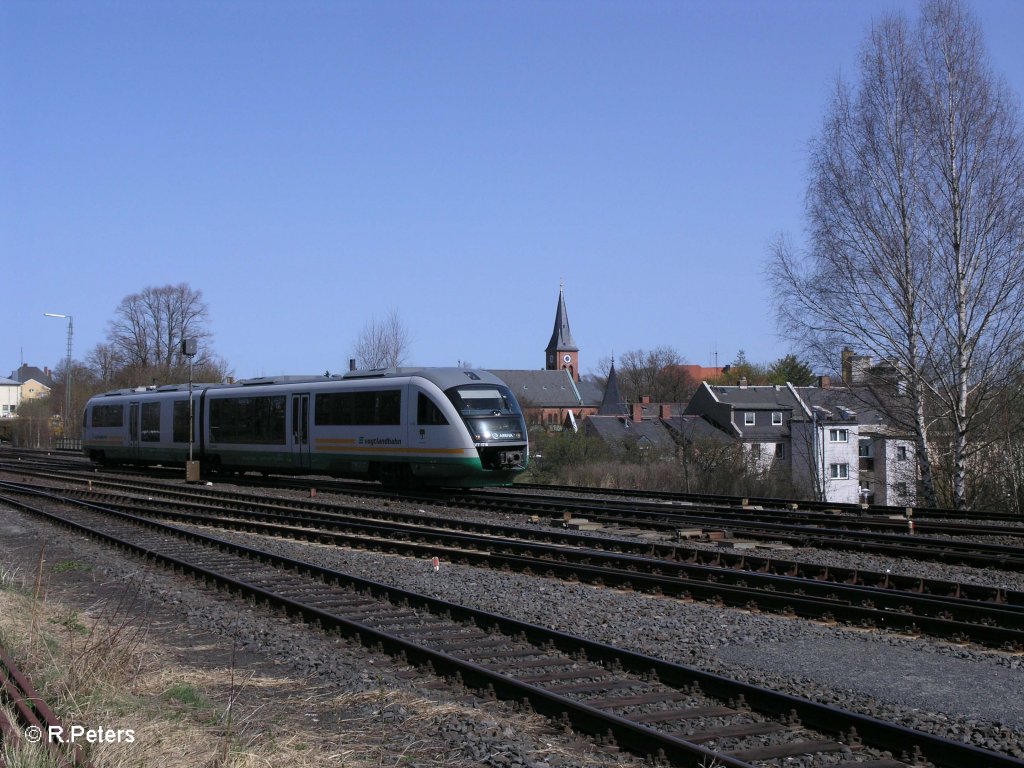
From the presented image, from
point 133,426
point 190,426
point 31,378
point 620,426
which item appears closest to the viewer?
point 190,426

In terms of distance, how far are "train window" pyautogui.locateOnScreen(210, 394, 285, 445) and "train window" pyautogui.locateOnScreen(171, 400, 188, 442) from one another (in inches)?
73.6

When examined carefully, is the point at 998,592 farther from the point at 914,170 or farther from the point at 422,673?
the point at 914,170

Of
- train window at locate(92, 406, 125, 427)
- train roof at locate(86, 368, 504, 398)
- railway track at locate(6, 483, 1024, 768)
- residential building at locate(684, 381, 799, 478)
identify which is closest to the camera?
railway track at locate(6, 483, 1024, 768)

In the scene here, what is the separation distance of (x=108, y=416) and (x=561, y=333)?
382ft

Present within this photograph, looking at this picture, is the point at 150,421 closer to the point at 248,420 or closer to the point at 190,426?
the point at 190,426

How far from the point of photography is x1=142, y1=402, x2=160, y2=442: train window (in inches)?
1363

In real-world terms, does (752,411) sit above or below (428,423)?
above

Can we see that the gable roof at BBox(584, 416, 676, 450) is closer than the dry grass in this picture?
No

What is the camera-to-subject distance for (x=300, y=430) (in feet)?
87.7

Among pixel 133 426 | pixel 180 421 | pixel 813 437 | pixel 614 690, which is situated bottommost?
pixel 614 690

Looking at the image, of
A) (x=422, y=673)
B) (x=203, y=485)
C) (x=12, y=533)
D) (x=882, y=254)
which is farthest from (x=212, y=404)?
(x=422, y=673)

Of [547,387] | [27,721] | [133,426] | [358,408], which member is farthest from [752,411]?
[27,721]

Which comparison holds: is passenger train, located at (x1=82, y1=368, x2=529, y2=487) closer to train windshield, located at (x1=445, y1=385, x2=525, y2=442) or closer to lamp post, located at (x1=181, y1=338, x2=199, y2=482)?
train windshield, located at (x1=445, y1=385, x2=525, y2=442)

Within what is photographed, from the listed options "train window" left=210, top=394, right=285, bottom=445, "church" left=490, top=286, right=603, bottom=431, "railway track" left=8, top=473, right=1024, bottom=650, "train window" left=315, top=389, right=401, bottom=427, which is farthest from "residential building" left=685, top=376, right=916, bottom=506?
"church" left=490, top=286, right=603, bottom=431
